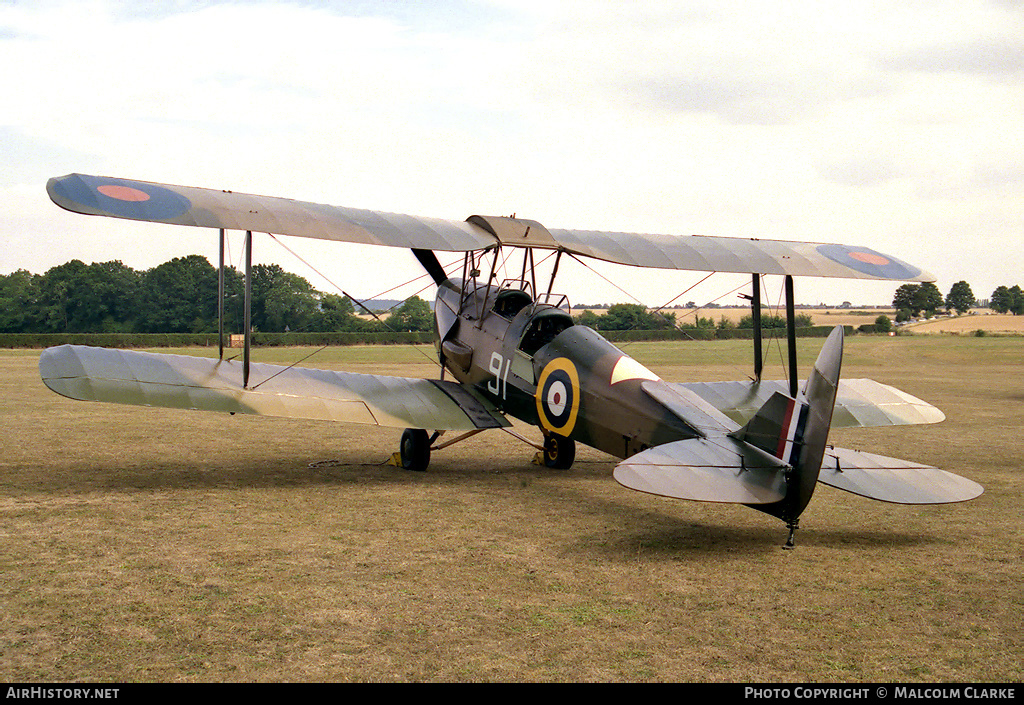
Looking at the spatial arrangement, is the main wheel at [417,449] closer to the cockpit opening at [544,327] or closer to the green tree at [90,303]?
the cockpit opening at [544,327]

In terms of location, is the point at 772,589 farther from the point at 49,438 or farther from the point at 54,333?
the point at 54,333

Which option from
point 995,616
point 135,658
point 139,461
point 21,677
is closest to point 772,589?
point 995,616

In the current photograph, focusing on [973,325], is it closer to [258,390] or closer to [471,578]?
[258,390]

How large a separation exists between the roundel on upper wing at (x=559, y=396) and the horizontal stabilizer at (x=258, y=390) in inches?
29.4

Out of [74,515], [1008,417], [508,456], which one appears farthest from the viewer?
[1008,417]

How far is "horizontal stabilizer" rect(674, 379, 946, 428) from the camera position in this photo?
9.27 metres

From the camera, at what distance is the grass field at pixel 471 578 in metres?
4.15

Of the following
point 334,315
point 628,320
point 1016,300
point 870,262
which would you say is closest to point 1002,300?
point 1016,300

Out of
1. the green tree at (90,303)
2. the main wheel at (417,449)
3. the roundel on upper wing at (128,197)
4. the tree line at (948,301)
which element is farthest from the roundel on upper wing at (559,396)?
the tree line at (948,301)

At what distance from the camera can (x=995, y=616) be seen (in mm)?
4883

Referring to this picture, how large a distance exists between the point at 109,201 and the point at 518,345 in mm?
4447

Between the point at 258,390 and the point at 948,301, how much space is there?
336ft

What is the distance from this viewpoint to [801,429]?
6.10 m

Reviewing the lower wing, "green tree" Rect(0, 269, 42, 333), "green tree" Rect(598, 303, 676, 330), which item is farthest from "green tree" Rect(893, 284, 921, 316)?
the lower wing
